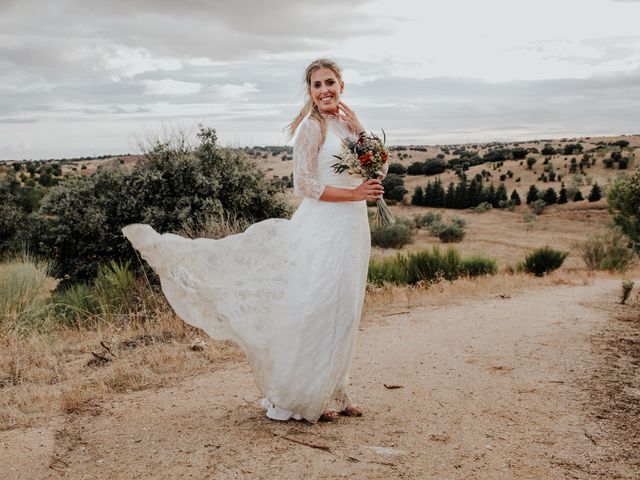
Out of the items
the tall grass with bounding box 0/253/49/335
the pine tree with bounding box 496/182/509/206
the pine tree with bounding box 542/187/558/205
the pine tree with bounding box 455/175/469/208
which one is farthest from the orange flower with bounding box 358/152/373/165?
the pine tree with bounding box 455/175/469/208

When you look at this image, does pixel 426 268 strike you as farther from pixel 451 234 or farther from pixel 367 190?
pixel 451 234

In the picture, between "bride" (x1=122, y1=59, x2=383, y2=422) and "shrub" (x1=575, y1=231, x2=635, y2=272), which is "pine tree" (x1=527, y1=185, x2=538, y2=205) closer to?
"shrub" (x1=575, y1=231, x2=635, y2=272)

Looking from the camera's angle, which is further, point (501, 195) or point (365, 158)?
point (501, 195)

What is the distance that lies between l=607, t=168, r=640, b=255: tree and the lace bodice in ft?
22.8

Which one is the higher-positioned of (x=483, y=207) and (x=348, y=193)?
(x=348, y=193)

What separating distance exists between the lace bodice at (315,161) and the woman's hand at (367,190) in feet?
0.54

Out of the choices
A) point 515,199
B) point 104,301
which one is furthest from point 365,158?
point 515,199

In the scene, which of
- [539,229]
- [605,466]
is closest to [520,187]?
[539,229]

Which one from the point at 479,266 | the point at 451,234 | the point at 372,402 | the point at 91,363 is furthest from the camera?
the point at 451,234

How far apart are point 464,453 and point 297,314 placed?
1.53m

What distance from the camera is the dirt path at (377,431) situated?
12.6 feet

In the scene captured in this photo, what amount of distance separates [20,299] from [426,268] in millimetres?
8117

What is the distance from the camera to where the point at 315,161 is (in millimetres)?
4227

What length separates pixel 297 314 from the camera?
13.4 ft
